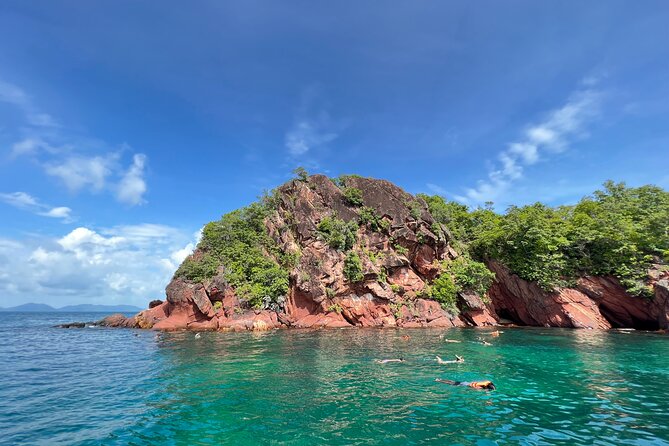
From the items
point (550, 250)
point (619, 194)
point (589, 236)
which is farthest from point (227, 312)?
point (619, 194)

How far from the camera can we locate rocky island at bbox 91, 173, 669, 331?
137 ft

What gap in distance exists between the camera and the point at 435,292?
157ft

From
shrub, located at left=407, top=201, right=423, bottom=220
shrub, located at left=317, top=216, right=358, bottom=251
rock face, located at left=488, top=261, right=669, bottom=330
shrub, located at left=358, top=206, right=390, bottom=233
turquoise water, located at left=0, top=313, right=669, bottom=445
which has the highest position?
shrub, located at left=407, top=201, right=423, bottom=220

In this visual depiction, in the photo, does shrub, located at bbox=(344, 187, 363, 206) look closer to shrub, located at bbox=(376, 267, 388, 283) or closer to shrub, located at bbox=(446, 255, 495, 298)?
shrub, located at bbox=(376, 267, 388, 283)

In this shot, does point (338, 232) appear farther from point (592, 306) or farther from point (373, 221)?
point (592, 306)

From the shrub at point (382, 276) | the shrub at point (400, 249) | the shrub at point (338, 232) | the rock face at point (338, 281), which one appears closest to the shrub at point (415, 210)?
the rock face at point (338, 281)

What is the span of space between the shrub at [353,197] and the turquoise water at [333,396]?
29.7 metres

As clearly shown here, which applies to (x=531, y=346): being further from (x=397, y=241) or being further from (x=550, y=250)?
(x=397, y=241)

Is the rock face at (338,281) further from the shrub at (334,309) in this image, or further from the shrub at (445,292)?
the shrub at (445,292)

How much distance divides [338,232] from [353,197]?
7563mm

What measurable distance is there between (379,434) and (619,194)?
59.6 meters

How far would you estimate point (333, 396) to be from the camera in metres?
14.4

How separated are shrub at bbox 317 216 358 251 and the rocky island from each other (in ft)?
0.57

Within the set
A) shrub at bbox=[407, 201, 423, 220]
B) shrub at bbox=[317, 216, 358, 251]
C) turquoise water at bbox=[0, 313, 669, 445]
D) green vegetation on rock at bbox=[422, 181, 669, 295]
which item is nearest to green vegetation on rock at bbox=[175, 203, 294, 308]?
→ shrub at bbox=[317, 216, 358, 251]
